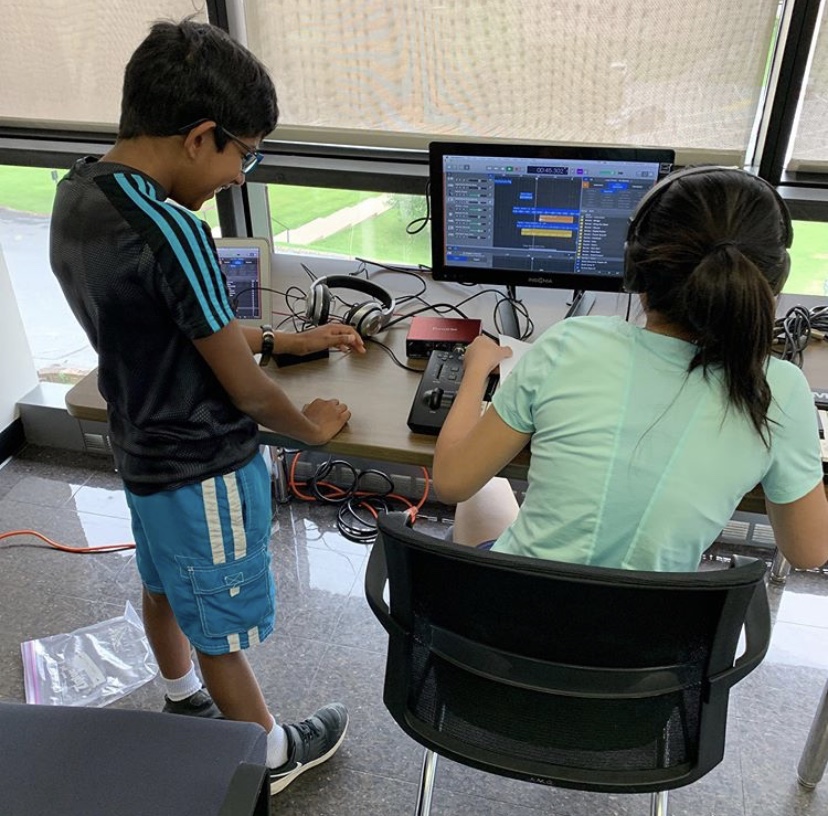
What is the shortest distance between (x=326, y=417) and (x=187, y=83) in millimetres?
595

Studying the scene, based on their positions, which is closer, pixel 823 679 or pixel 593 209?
pixel 593 209

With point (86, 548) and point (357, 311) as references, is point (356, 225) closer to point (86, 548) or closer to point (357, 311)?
point (357, 311)

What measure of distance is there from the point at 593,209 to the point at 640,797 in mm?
1198

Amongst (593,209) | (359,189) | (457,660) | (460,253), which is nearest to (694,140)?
(593,209)

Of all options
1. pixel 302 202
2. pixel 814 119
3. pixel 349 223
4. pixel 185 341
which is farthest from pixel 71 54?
pixel 814 119

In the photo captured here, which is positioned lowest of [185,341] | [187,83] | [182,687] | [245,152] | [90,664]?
[90,664]

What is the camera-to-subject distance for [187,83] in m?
1.03

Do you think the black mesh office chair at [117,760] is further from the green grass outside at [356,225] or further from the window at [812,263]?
the window at [812,263]

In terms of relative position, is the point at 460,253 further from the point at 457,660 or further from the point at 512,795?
the point at 512,795

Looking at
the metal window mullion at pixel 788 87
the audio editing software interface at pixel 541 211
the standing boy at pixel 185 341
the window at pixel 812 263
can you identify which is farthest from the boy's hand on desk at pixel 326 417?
the metal window mullion at pixel 788 87

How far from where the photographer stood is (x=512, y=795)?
1557 mm

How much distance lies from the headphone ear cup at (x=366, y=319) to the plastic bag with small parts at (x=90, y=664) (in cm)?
93

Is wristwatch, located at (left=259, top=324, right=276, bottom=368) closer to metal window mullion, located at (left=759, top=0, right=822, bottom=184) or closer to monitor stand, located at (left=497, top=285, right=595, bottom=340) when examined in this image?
monitor stand, located at (left=497, top=285, right=595, bottom=340)

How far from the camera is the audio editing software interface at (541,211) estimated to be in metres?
1.59
